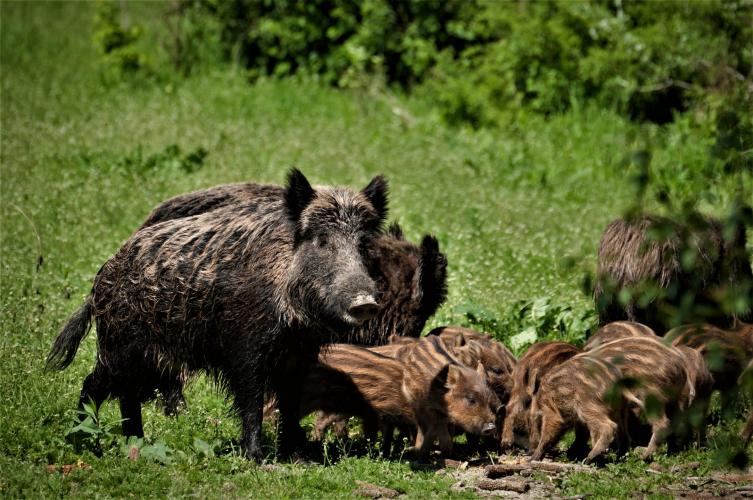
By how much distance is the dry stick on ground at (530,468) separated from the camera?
6.42 meters

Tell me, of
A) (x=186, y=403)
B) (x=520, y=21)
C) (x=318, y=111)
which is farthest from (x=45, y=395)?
(x=520, y=21)

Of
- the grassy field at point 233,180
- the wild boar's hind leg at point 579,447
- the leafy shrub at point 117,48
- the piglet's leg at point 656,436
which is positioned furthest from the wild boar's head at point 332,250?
the leafy shrub at point 117,48

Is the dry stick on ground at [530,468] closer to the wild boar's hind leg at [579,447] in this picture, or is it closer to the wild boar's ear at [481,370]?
the wild boar's hind leg at [579,447]

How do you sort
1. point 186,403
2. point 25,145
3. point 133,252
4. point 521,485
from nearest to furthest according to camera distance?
point 521,485 < point 133,252 < point 186,403 < point 25,145

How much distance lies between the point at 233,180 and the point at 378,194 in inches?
247

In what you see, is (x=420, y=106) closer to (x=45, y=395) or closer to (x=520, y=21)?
(x=520, y=21)

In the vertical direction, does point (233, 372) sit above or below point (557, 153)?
below

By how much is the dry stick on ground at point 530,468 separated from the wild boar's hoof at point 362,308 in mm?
1179

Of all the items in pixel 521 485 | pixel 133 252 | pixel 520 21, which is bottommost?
pixel 521 485

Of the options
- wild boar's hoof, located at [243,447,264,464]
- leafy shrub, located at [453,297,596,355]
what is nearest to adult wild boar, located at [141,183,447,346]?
leafy shrub, located at [453,297,596,355]

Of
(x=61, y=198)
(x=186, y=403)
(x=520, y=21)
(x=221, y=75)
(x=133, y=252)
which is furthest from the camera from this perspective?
(x=221, y=75)

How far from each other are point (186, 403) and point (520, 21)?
1059cm

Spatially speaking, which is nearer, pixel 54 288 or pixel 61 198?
pixel 54 288

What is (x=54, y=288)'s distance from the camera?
9531 millimetres
